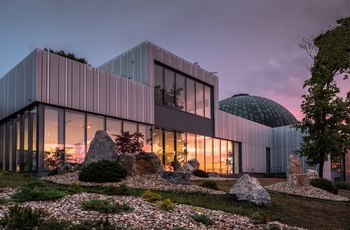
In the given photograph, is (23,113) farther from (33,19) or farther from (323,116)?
(323,116)

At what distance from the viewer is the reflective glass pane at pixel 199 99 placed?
101ft

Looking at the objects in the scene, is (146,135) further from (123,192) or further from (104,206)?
(104,206)

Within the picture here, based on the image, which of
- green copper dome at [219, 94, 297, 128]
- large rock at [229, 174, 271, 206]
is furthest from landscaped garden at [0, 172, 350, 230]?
green copper dome at [219, 94, 297, 128]

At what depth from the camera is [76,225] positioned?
21.8 ft

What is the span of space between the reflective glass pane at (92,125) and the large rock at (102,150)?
516cm

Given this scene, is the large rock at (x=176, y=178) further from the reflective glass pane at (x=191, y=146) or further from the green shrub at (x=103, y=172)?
the reflective glass pane at (x=191, y=146)

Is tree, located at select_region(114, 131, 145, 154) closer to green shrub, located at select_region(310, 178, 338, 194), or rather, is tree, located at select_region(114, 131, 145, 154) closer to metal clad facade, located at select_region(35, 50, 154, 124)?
metal clad facade, located at select_region(35, 50, 154, 124)

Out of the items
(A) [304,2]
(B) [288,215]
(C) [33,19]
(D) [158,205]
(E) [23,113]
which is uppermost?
(A) [304,2]

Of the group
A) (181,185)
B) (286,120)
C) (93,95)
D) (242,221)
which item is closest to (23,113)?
(93,95)

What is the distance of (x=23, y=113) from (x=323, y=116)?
61.6 ft

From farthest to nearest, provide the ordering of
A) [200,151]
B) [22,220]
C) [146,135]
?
[200,151]
[146,135]
[22,220]

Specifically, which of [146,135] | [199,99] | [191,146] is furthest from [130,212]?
[199,99]

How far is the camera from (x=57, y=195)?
8750 millimetres

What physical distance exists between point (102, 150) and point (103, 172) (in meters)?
2.25
